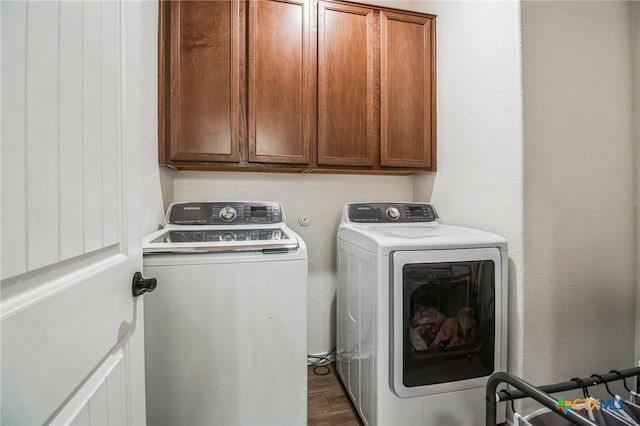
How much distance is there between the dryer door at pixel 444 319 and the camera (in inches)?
47.7

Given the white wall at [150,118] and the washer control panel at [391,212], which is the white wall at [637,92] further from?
the white wall at [150,118]

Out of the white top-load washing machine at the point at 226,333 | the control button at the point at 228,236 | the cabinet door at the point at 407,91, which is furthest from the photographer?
the cabinet door at the point at 407,91

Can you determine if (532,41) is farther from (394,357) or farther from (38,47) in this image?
(38,47)

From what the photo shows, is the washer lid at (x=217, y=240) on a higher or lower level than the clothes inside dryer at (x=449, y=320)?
higher

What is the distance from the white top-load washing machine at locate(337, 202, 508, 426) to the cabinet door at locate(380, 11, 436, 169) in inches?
28.6

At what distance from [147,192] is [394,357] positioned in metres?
1.46

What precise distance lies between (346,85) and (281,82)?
0.42 m

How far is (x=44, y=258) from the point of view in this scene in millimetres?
430

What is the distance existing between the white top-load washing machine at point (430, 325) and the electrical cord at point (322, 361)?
569 mm

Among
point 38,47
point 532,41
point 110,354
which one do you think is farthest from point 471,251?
point 38,47

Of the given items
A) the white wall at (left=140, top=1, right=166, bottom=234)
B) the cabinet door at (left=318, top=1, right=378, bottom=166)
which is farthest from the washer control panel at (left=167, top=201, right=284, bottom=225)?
the cabinet door at (left=318, top=1, right=378, bottom=166)

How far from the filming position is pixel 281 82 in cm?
167

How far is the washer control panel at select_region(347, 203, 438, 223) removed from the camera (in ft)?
6.04

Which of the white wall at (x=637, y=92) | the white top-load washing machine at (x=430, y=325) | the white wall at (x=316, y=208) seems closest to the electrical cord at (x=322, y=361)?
the white wall at (x=316, y=208)
